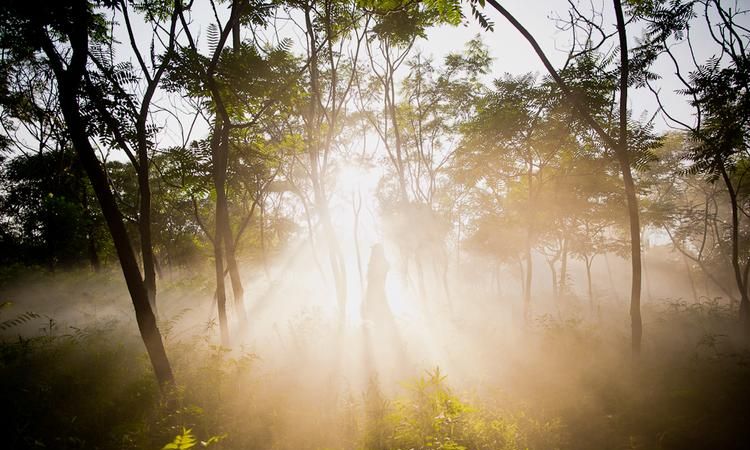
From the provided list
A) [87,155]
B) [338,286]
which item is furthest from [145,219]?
[338,286]

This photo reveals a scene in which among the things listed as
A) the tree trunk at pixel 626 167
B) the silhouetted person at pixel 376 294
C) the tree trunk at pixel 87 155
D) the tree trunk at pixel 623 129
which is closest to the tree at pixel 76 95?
the tree trunk at pixel 87 155

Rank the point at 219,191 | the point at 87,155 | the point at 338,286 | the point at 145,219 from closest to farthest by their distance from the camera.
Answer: the point at 87,155
the point at 219,191
the point at 145,219
the point at 338,286

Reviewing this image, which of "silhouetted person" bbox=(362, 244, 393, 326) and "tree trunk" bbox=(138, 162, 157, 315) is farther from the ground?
"tree trunk" bbox=(138, 162, 157, 315)


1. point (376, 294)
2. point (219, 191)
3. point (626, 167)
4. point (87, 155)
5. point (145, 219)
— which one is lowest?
point (376, 294)

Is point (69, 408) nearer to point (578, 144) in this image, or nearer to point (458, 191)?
point (578, 144)

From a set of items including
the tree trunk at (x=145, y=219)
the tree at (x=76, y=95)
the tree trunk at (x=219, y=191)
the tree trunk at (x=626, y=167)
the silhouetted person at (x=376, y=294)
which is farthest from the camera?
the silhouetted person at (x=376, y=294)

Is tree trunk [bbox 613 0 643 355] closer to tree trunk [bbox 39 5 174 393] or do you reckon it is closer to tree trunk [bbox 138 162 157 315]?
tree trunk [bbox 39 5 174 393]

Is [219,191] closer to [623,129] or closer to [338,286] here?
[338,286]

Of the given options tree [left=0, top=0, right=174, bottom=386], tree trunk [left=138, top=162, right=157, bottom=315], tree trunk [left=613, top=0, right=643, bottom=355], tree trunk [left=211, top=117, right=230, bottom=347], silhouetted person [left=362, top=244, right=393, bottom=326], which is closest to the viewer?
tree [left=0, top=0, right=174, bottom=386]

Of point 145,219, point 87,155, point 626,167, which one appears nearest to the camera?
point 87,155

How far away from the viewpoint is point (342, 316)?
11852mm

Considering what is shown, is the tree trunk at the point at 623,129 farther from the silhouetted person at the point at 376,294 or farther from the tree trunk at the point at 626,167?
the silhouetted person at the point at 376,294

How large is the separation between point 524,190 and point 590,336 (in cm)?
734

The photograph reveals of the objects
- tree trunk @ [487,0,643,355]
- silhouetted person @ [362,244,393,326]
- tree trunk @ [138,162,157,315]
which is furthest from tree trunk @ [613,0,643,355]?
tree trunk @ [138,162,157,315]
